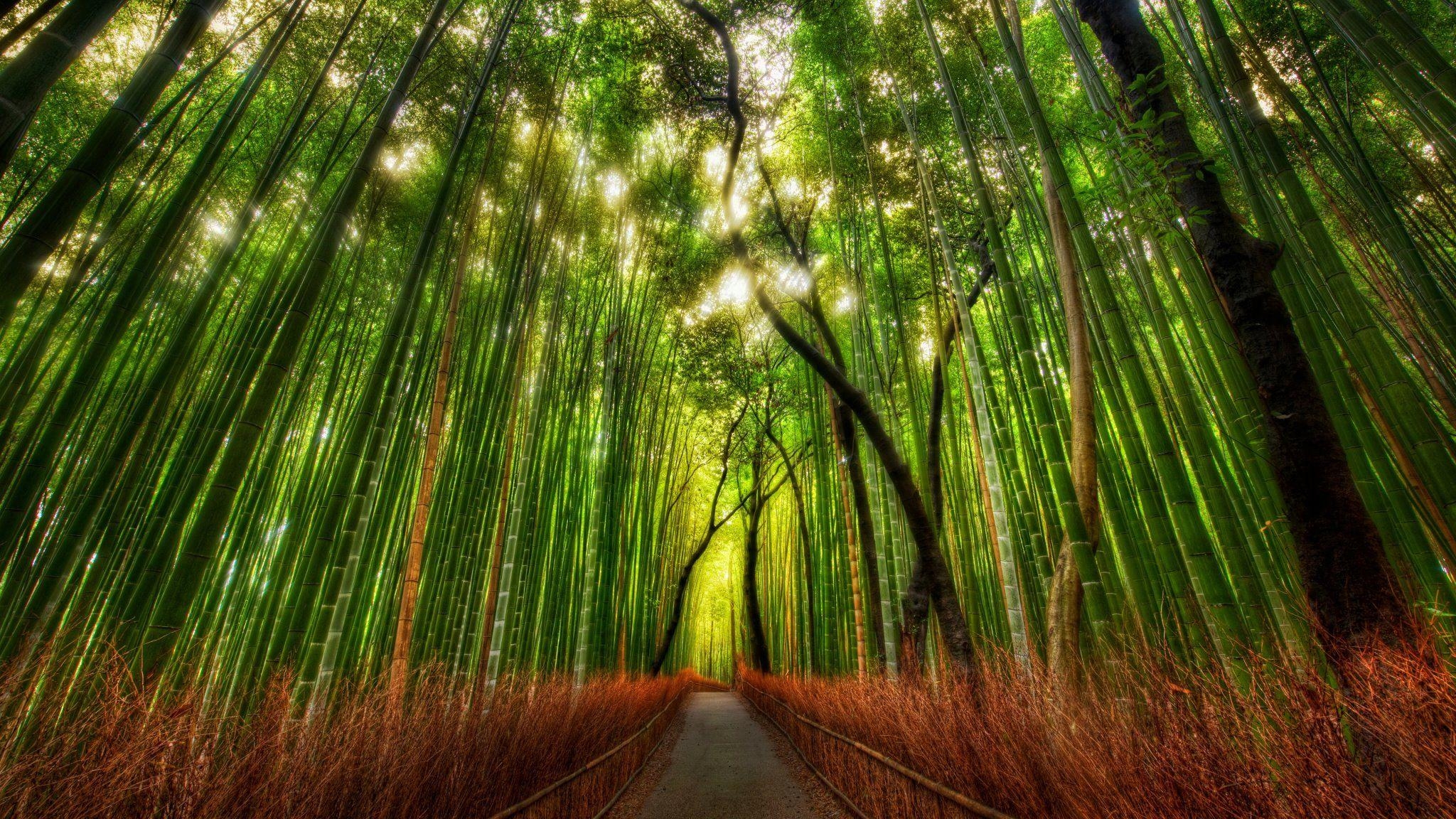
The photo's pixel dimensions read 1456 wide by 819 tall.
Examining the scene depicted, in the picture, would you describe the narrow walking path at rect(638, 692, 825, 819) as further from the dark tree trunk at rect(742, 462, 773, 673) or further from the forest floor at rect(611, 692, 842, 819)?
the dark tree trunk at rect(742, 462, 773, 673)

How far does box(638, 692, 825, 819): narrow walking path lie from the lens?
3096mm

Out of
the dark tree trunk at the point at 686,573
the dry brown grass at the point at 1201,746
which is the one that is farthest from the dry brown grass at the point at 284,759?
the dark tree trunk at the point at 686,573

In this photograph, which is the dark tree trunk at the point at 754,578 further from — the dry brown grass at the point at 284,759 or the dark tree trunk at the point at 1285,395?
the dark tree trunk at the point at 1285,395

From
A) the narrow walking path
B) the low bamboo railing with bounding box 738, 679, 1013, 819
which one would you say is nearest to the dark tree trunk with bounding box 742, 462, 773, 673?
the narrow walking path

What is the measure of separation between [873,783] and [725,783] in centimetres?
160

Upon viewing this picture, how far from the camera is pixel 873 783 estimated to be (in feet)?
8.26

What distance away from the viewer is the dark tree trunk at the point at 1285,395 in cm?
122

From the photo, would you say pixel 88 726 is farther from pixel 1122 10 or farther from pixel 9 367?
pixel 1122 10

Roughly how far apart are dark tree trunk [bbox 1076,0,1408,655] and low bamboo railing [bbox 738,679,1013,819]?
3.13ft

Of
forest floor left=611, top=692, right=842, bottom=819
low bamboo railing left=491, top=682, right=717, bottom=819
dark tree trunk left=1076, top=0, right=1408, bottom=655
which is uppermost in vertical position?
dark tree trunk left=1076, top=0, right=1408, bottom=655

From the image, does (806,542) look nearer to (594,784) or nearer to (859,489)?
(859,489)

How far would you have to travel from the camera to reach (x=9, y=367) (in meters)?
1.87

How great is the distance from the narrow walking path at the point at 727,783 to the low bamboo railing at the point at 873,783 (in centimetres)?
21

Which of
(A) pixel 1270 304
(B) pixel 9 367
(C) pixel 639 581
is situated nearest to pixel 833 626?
(C) pixel 639 581
